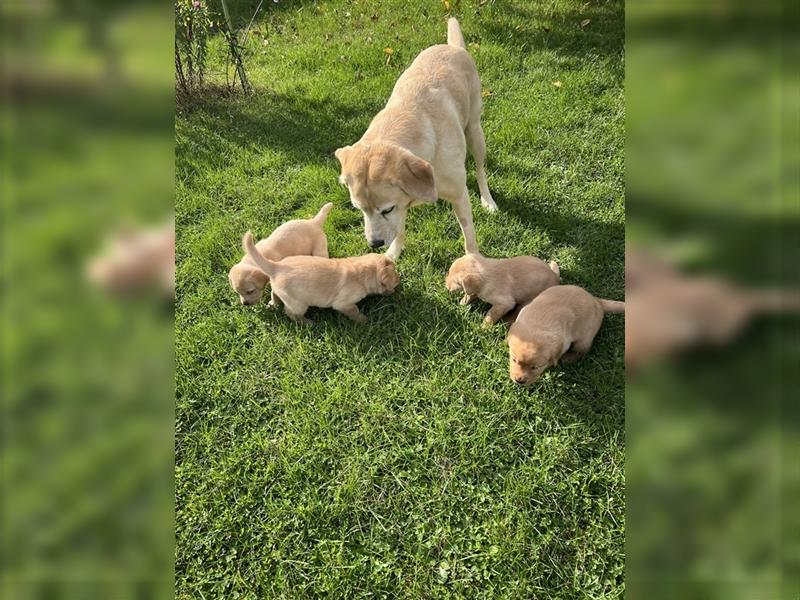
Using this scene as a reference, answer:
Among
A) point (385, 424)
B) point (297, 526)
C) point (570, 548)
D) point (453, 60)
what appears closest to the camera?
point (570, 548)

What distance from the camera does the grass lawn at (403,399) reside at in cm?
339

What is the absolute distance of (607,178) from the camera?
5758mm

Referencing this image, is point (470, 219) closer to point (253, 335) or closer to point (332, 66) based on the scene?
point (253, 335)

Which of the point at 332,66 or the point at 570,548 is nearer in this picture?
the point at 570,548
